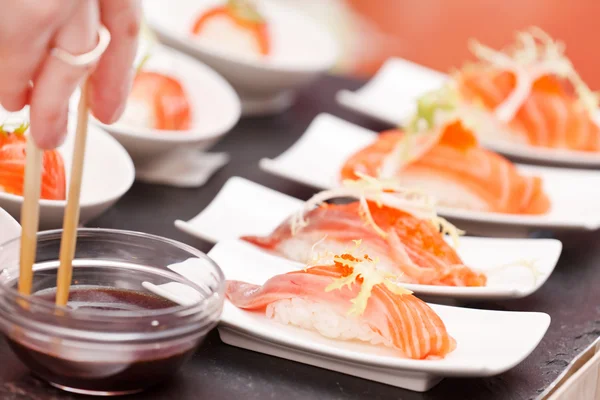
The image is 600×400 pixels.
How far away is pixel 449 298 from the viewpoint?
1.53 meters

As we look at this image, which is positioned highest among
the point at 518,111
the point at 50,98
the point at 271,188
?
the point at 50,98

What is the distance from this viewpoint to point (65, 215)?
43.8 inches

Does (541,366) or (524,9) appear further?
(524,9)

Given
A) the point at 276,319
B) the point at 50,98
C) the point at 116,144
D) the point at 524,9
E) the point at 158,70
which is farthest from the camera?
the point at 524,9

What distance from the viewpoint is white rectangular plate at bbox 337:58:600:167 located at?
2412 mm

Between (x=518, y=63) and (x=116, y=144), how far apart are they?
129 cm

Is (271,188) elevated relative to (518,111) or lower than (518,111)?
lower

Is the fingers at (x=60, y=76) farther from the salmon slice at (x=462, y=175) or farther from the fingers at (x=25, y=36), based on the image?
the salmon slice at (x=462, y=175)

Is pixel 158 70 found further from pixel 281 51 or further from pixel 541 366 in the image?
pixel 541 366

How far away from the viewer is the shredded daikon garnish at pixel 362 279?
129 centimetres

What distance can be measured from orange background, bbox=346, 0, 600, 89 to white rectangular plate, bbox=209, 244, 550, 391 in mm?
3412

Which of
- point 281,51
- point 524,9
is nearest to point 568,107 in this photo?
point 281,51

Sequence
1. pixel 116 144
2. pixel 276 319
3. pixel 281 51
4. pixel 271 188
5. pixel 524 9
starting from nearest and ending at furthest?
1. pixel 276 319
2. pixel 116 144
3. pixel 271 188
4. pixel 281 51
5. pixel 524 9

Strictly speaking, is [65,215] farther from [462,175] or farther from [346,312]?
[462,175]
